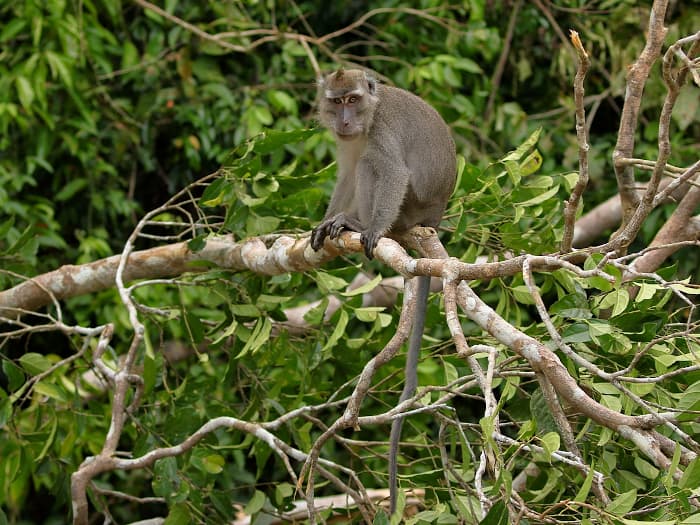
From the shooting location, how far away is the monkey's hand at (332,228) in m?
3.67

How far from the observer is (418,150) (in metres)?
4.32

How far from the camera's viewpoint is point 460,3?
6.93 metres

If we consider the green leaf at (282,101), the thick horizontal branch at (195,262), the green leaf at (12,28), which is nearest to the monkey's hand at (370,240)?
the thick horizontal branch at (195,262)

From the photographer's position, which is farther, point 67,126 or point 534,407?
point 67,126

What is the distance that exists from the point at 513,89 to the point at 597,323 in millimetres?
4734

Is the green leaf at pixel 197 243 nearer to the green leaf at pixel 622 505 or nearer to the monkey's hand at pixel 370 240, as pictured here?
the monkey's hand at pixel 370 240

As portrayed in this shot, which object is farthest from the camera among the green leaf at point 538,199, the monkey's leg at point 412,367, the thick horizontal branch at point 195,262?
the green leaf at point 538,199

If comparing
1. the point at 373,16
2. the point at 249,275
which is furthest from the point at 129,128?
the point at 249,275

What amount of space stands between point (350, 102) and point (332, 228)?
72cm

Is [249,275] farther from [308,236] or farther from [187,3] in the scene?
[187,3]

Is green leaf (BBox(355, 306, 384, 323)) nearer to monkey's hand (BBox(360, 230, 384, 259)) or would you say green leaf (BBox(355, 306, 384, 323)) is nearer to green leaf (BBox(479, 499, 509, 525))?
monkey's hand (BBox(360, 230, 384, 259))

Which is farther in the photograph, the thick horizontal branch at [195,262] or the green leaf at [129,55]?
the green leaf at [129,55]

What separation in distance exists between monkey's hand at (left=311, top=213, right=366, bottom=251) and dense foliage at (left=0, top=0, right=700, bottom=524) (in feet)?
0.59

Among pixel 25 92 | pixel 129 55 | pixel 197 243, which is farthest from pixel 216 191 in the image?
pixel 129 55
